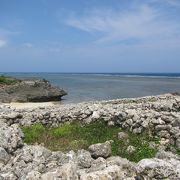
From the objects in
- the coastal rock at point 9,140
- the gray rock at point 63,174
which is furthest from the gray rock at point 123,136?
the gray rock at point 63,174

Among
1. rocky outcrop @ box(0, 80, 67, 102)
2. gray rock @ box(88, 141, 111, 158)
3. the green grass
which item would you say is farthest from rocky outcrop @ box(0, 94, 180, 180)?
rocky outcrop @ box(0, 80, 67, 102)

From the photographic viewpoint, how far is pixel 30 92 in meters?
53.5

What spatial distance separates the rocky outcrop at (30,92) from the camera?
51.0 metres

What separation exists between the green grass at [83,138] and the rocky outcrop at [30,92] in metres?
32.0

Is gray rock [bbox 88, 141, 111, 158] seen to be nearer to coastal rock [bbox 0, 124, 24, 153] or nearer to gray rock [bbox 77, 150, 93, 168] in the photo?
gray rock [bbox 77, 150, 93, 168]

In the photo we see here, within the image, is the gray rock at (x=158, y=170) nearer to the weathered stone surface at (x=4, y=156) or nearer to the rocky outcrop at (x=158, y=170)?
the rocky outcrop at (x=158, y=170)

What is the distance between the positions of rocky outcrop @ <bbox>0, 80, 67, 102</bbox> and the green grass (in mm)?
31986

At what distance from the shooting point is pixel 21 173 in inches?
414

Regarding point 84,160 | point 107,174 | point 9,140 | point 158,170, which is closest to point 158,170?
point 158,170

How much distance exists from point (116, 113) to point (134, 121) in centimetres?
107

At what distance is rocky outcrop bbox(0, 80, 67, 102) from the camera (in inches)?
2010

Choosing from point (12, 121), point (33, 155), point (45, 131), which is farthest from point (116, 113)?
point (33, 155)

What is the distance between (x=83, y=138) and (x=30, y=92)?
3760cm

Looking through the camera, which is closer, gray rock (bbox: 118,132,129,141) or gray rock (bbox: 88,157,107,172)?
gray rock (bbox: 88,157,107,172)
